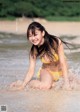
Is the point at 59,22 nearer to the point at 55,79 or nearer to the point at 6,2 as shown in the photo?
the point at 6,2

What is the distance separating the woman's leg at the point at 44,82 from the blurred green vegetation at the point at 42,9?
540 inches

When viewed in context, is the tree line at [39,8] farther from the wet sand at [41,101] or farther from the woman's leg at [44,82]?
A: the wet sand at [41,101]

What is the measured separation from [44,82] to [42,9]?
15.1 meters

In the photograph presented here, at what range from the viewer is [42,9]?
20734mm

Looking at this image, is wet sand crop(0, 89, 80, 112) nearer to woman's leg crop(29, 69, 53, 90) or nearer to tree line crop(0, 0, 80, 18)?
woman's leg crop(29, 69, 53, 90)

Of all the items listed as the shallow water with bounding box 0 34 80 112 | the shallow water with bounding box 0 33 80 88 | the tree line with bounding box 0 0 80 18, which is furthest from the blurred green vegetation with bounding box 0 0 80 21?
the shallow water with bounding box 0 34 80 112

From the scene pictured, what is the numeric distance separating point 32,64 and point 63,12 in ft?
48.7

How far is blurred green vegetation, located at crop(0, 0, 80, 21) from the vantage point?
19.9 m

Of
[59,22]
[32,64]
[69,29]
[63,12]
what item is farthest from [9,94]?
[63,12]

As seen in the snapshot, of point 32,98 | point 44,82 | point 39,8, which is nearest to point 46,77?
point 44,82

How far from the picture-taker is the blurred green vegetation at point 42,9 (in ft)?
65.3

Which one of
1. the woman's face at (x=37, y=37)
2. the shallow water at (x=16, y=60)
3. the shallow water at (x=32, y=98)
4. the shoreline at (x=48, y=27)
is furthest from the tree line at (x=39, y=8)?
A: the woman's face at (x=37, y=37)

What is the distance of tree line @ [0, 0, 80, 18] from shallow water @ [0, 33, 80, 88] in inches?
307

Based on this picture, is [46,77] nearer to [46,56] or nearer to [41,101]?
[46,56]
